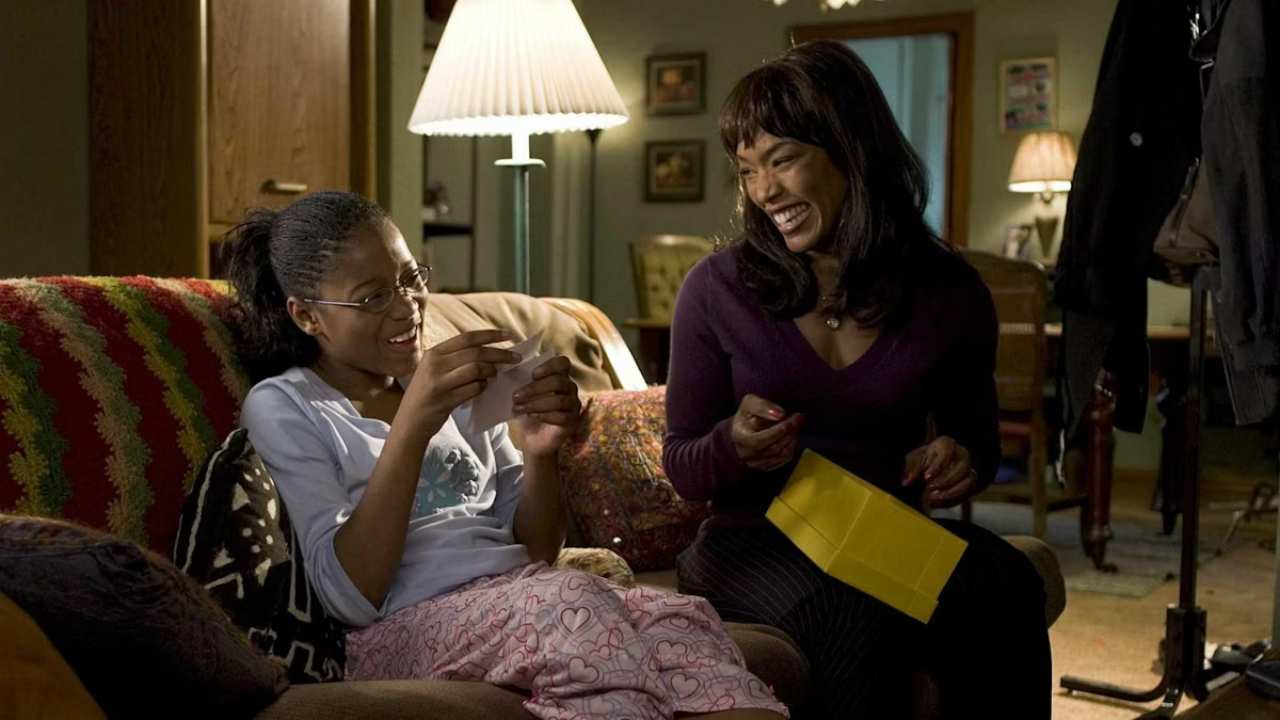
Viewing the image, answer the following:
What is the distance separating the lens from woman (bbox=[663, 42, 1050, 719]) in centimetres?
162

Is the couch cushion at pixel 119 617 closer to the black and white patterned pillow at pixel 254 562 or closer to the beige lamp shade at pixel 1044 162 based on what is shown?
the black and white patterned pillow at pixel 254 562

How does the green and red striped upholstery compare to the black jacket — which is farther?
the black jacket

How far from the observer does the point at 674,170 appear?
7648mm

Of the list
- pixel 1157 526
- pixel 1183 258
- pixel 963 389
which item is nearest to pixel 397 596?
pixel 963 389

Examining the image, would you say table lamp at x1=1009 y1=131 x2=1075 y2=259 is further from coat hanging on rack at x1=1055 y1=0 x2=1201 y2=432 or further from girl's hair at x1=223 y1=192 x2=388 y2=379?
girl's hair at x1=223 y1=192 x2=388 y2=379

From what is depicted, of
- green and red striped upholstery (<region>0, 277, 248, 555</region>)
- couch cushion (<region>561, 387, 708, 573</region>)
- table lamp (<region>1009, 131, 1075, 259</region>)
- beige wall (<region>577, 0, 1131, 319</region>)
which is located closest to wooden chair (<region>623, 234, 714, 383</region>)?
beige wall (<region>577, 0, 1131, 319</region>)

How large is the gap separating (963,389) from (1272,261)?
0.58 metres

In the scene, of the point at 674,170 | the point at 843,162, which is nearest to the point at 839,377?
the point at 843,162

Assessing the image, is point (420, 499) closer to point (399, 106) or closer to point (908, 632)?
point (908, 632)

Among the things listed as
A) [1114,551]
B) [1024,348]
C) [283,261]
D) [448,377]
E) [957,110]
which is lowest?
[1114,551]

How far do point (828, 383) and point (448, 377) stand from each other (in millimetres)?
548

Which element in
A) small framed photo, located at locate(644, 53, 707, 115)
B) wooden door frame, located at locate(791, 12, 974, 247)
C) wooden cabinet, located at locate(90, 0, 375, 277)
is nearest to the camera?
wooden cabinet, located at locate(90, 0, 375, 277)

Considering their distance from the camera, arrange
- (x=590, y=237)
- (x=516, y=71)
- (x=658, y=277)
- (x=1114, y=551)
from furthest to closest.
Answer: (x=590, y=237), (x=658, y=277), (x=1114, y=551), (x=516, y=71)

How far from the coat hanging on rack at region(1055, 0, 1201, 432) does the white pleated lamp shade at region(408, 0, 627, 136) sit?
86cm
